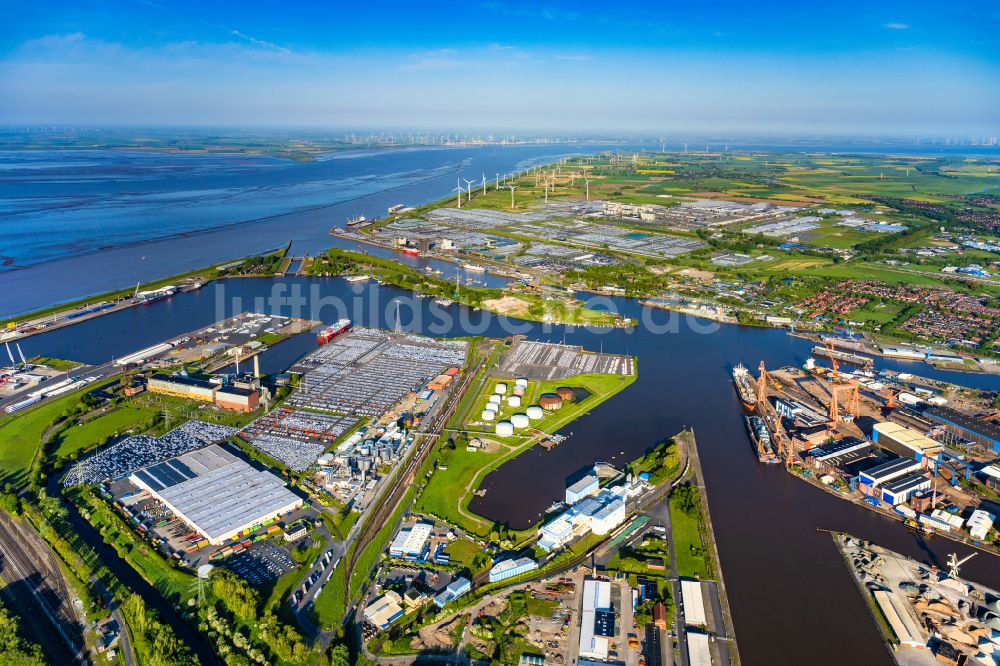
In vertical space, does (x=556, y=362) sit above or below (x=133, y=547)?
above

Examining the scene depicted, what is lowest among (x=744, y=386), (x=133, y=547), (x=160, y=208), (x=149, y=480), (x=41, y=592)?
(x=41, y=592)

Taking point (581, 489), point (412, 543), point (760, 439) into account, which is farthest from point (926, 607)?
point (412, 543)

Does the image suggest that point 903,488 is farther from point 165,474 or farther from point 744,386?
point 165,474

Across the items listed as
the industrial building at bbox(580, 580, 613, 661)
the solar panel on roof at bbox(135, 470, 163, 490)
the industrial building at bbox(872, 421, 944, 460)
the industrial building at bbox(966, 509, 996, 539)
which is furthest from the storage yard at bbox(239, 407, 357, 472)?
the industrial building at bbox(966, 509, 996, 539)

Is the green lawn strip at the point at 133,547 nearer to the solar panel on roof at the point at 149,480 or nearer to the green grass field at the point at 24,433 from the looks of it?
the solar panel on roof at the point at 149,480

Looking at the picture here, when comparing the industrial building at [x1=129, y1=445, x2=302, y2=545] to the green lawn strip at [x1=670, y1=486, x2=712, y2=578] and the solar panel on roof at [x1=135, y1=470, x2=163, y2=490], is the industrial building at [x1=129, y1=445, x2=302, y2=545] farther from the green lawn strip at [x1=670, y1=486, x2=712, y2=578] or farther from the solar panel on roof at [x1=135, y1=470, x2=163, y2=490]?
the green lawn strip at [x1=670, y1=486, x2=712, y2=578]

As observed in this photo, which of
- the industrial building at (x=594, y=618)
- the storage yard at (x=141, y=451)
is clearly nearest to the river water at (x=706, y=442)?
the industrial building at (x=594, y=618)

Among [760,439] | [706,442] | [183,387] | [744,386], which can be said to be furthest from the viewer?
[744,386]
